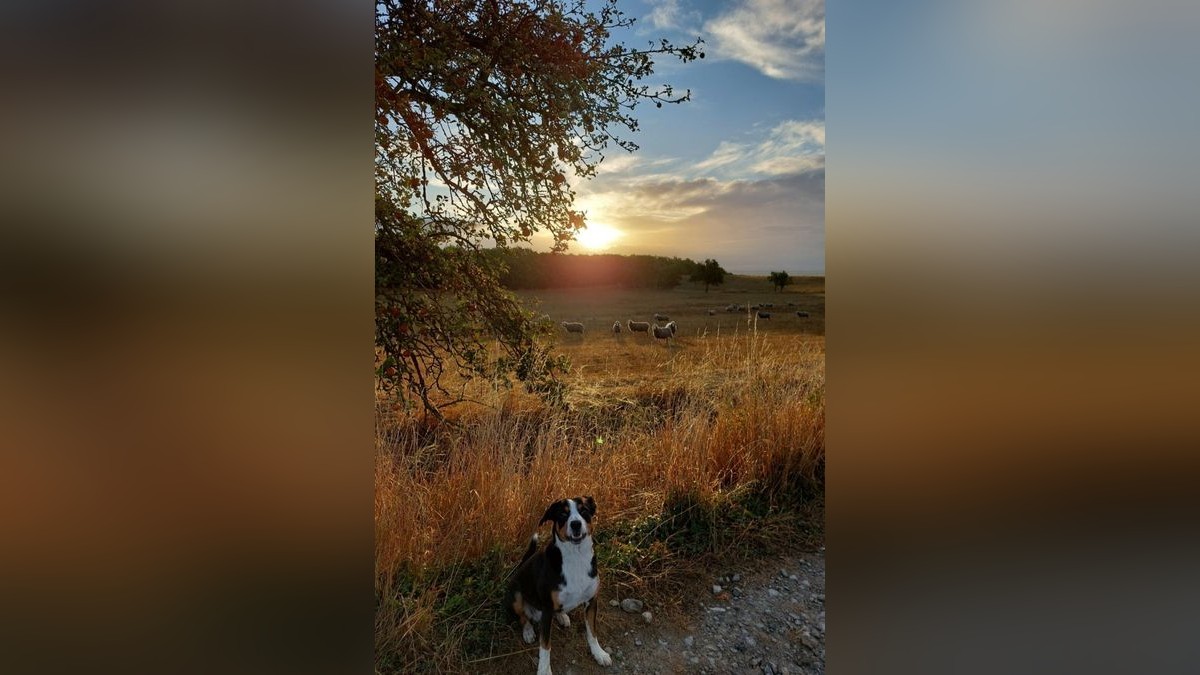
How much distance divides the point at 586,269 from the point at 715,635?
1204mm

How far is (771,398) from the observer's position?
7.45 ft

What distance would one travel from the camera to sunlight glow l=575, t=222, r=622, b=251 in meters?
1.84

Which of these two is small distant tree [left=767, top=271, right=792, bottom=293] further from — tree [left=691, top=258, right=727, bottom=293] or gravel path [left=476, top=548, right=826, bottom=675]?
gravel path [left=476, top=548, right=826, bottom=675]

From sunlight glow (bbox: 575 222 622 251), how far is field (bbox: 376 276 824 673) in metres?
0.17

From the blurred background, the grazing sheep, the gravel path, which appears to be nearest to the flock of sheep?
the grazing sheep

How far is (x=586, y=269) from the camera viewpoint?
188cm

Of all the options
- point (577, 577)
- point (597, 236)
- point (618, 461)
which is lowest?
point (577, 577)
